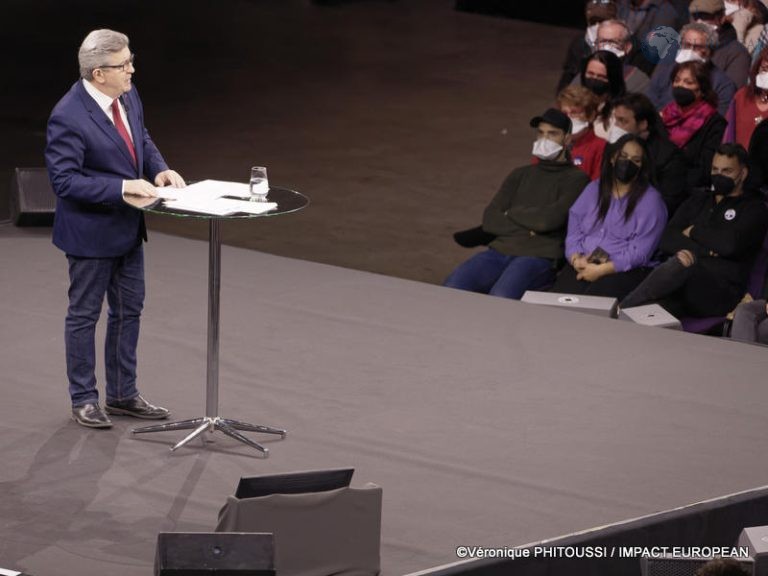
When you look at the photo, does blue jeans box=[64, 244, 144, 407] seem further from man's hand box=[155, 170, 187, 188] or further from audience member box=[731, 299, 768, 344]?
audience member box=[731, 299, 768, 344]

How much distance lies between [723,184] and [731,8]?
2.54 meters

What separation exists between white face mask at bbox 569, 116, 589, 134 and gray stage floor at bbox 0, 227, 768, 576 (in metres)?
1.23

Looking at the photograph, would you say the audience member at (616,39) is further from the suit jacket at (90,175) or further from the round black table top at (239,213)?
the suit jacket at (90,175)

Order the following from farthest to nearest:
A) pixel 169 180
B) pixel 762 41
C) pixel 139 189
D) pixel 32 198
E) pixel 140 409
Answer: pixel 762 41 → pixel 32 198 → pixel 140 409 → pixel 169 180 → pixel 139 189

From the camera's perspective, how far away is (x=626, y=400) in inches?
216

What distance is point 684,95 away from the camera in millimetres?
7230

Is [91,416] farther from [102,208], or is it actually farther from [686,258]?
[686,258]

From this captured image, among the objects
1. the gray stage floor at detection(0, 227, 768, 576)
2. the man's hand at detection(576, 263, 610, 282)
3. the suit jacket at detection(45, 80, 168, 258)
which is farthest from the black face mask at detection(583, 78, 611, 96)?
the suit jacket at detection(45, 80, 168, 258)

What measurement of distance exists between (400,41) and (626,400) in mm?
10180

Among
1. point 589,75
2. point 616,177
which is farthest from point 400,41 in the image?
point 616,177


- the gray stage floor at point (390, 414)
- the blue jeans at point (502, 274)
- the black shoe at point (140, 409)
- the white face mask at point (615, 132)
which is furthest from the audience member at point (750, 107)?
the black shoe at point (140, 409)

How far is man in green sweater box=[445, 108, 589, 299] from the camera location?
6.99 metres

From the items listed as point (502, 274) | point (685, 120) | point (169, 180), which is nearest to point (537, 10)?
point (685, 120)

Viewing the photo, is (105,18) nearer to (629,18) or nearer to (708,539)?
(629,18)
